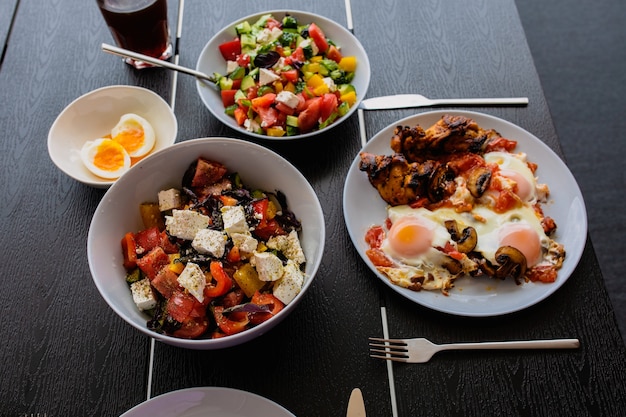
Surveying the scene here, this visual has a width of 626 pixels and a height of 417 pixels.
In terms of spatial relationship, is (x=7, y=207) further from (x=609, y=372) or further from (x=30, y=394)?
(x=609, y=372)

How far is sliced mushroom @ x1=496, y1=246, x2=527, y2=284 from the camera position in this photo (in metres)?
1.51

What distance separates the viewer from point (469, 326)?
1516mm

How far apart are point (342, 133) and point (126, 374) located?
1094mm

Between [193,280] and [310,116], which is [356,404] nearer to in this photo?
[193,280]

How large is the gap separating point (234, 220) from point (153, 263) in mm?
245

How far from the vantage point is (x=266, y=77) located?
1.88 meters

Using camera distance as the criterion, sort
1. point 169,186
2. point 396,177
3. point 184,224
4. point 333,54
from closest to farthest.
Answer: point 184,224
point 169,186
point 396,177
point 333,54

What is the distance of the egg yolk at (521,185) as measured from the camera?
5.60ft

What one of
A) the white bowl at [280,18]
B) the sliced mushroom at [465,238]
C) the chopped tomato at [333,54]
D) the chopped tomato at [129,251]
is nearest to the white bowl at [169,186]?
the chopped tomato at [129,251]

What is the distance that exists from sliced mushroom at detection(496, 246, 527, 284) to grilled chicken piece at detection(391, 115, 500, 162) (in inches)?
16.3

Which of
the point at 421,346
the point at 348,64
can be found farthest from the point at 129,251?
the point at 348,64

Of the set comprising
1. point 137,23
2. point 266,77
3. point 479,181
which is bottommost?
point 479,181

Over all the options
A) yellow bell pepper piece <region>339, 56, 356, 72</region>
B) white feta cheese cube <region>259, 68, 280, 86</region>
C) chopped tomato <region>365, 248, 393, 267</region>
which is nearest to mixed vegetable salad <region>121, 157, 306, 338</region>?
chopped tomato <region>365, 248, 393, 267</region>

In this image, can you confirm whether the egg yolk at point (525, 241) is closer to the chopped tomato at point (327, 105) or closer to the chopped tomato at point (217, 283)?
the chopped tomato at point (327, 105)
